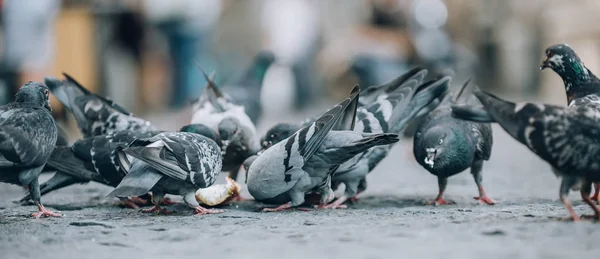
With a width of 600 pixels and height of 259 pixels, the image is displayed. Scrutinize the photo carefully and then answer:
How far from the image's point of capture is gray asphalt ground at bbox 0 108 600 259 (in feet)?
13.8

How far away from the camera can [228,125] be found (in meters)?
6.92

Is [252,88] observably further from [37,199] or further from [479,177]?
[37,199]

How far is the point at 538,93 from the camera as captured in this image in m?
19.0

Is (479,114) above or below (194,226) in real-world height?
above

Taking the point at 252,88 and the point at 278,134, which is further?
the point at 252,88

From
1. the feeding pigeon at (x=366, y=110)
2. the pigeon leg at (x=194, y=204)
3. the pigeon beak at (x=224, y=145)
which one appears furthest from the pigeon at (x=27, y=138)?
the feeding pigeon at (x=366, y=110)

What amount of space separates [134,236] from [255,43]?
18.6m

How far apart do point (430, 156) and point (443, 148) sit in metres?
0.10

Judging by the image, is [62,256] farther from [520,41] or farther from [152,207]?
[520,41]

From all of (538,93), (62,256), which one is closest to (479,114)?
(62,256)

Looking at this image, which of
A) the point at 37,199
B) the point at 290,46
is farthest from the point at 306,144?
the point at 290,46

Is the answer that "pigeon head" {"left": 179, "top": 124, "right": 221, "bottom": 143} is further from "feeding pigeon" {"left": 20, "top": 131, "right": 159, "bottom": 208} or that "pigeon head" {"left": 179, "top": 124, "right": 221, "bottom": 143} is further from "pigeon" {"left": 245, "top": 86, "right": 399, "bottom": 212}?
"pigeon" {"left": 245, "top": 86, "right": 399, "bottom": 212}

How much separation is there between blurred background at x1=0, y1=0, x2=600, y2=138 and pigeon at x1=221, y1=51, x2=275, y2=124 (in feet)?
6.92

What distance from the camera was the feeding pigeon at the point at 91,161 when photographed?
5.95 metres
